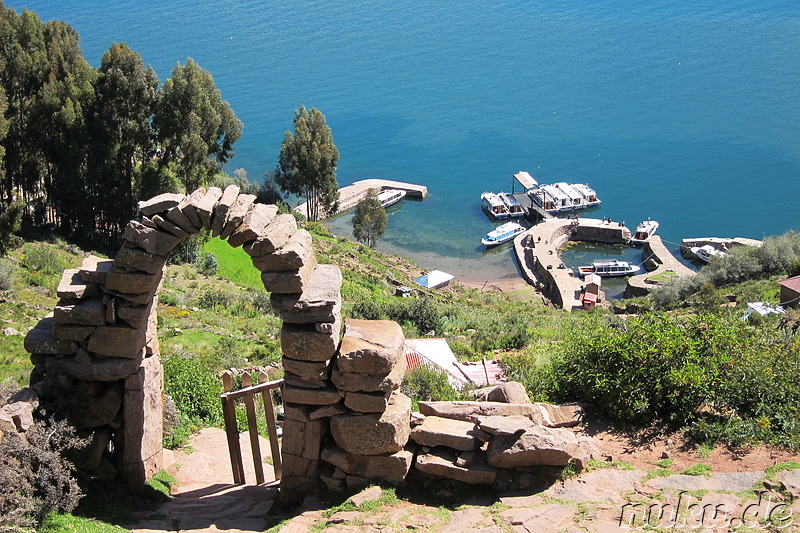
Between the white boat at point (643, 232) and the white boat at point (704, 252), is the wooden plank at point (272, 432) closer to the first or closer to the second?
the white boat at point (704, 252)

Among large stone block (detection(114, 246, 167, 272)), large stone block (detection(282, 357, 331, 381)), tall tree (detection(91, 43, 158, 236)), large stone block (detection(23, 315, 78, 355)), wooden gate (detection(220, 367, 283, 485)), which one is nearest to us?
large stone block (detection(114, 246, 167, 272))

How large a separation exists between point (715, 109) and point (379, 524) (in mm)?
106760

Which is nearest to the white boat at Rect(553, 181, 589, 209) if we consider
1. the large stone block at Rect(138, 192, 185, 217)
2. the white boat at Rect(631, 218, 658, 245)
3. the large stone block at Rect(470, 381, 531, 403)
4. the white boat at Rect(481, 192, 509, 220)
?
the white boat at Rect(481, 192, 509, 220)

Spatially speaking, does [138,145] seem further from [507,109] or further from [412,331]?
[507,109]

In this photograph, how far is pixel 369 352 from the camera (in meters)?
12.3

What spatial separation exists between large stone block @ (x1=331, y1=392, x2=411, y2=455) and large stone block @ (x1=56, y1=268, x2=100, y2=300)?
4768 millimetres

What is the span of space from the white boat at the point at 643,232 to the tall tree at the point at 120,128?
159 feet

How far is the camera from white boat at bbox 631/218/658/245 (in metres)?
73.1

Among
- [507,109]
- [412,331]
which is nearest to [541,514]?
[412,331]

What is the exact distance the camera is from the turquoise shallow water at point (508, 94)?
270 ft

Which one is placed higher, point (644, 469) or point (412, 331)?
point (412, 331)

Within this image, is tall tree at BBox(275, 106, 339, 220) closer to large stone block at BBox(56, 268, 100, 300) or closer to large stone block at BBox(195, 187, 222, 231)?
large stone block at BBox(56, 268, 100, 300)

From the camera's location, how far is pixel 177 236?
496 inches

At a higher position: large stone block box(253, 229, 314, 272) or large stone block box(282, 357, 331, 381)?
large stone block box(253, 229, 314, 272)
